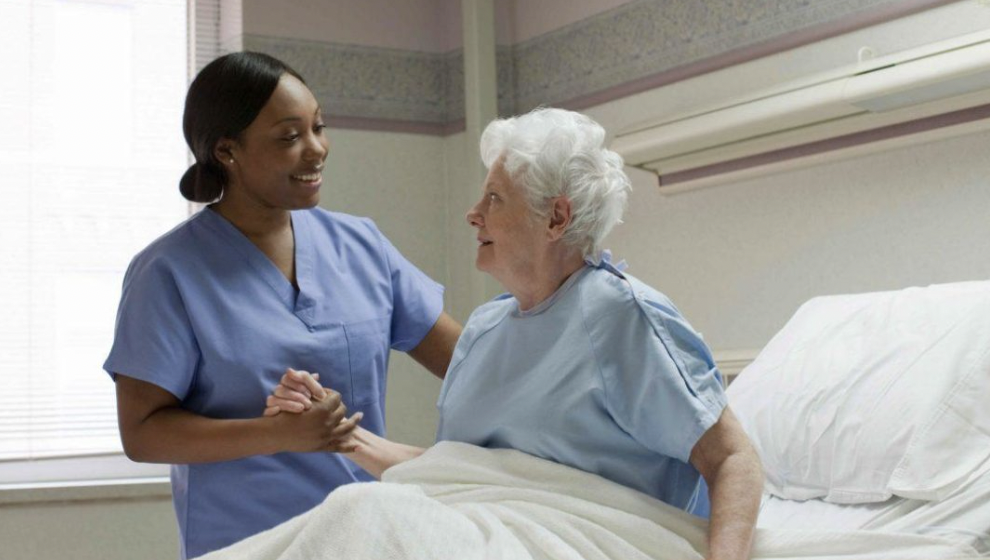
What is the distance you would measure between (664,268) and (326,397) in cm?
180

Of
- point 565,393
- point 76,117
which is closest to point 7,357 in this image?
point 76,117

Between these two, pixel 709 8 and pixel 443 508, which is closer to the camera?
pixel 443 508

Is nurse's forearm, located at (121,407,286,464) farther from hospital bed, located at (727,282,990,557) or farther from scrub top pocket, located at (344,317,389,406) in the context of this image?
hospital bed, located at (727,282,990,557)

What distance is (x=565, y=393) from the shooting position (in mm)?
1586

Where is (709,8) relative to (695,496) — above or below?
above

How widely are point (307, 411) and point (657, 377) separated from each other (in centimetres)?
52

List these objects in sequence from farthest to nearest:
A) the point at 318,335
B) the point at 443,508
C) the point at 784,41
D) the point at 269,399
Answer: the point at 784,41, the point at 318,335, the point at 269,399, the point at 443,508

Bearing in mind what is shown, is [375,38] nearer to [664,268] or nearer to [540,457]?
[664,268]

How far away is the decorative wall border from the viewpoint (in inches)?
118

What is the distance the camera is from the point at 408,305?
82.7 inches

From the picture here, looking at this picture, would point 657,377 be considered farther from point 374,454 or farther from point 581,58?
point 581,58

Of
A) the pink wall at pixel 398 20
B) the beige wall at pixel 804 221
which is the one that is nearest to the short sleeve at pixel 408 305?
the beige wall at pixel 804 221

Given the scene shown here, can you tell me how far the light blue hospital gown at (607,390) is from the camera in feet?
4.93

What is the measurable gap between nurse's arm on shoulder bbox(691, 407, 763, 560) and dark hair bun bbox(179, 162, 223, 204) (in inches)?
35.3
